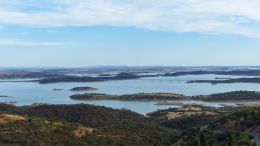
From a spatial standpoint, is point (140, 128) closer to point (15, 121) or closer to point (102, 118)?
point (15, 121)

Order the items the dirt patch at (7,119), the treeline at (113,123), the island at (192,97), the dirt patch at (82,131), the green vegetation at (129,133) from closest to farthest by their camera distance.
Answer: the green vegetation at (129,133), the treeline at (113,123), the dirt patch at (82,131), the dirt patch at (7,119), the island at (192,97)

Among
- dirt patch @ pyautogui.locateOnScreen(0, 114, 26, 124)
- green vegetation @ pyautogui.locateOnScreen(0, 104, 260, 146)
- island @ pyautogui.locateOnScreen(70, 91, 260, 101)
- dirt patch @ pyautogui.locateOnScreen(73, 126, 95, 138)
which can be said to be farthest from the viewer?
island @ pyautogui.locateOnScreen(70, 91, 260, 101)

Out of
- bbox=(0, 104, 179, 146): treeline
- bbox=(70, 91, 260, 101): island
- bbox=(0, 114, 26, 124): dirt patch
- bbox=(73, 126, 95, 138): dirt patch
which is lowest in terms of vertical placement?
bbox=(70, 91, 260, 101): island

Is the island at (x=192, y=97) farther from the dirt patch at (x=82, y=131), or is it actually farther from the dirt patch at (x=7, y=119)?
the dirt patch at (x=82, y=131)

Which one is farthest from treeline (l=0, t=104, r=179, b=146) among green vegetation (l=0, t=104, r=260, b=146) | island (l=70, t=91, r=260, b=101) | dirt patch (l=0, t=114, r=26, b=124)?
island (l=70, t=91, r=260, b=101)

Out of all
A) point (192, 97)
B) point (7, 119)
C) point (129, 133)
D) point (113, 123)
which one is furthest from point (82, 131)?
point (192, 97)

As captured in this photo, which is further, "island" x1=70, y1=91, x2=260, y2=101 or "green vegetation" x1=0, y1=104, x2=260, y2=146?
"island" x1=70, y1=91, x2=260, y2=101

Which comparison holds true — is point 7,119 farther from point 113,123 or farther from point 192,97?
point 192,97

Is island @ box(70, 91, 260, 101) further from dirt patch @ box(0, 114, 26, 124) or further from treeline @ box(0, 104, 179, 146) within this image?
dirt patch @ box(0, 114, 26, 124)

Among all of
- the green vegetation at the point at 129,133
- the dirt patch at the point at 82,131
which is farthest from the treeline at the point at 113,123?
the dirt patch at the point at 82,131

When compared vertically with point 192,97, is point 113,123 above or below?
above

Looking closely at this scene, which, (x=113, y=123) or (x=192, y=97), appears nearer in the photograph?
(x=113, y=123)
